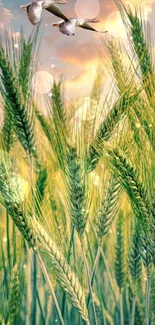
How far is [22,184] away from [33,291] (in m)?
0.29

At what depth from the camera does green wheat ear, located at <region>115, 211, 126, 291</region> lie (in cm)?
115

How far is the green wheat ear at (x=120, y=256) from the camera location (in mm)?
1147

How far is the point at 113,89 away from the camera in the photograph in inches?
40.9

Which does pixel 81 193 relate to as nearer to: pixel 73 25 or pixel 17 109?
pixel 17 109

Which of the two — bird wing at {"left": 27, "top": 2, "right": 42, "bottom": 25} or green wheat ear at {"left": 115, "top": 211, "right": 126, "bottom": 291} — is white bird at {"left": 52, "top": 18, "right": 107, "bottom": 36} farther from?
green wheat ear at {"left": 115, "top": 211, "right": 126, "bottom": 291}

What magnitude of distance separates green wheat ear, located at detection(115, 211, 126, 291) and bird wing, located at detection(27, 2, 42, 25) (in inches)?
16.4

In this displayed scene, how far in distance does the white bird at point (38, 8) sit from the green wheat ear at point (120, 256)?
0.42 meters

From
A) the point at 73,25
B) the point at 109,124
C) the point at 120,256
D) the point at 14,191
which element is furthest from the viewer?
the point at 73,25

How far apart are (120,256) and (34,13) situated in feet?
1.65

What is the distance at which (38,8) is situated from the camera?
123 centimetres

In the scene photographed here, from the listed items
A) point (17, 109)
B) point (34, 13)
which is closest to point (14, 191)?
point (17, 109)

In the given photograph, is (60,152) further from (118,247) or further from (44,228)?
(118,247)

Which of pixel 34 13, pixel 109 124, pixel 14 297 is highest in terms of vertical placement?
pixel 34 13

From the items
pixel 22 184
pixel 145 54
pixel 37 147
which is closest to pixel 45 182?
pixel 37 147
